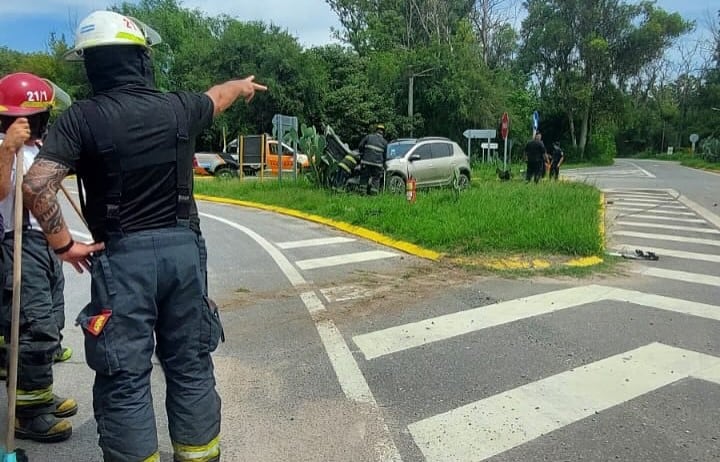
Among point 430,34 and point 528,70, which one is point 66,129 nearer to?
point 430,34

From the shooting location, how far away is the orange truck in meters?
23.7

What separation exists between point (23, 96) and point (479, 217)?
7669mm

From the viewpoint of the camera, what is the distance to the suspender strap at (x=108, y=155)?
2.39 metres

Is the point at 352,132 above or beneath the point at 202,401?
above

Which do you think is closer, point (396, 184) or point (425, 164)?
point (396, 184)

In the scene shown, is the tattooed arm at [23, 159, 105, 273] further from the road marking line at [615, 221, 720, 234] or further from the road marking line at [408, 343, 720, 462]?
the road marking line at [615, 221, 720, 234]

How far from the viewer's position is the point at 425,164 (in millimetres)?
16609

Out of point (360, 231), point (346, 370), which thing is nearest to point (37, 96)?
point (346, 370)

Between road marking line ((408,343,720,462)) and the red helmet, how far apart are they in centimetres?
266

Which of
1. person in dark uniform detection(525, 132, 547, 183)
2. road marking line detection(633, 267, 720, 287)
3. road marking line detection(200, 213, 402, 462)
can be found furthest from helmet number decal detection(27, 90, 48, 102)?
person in dark uniform detection(525, 132, 547, 183)

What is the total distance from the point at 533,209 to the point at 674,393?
7.01m

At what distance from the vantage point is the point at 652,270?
296 inches

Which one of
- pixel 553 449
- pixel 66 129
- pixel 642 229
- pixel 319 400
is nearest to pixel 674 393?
pixel 553 449

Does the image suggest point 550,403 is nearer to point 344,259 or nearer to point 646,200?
point 344,259
